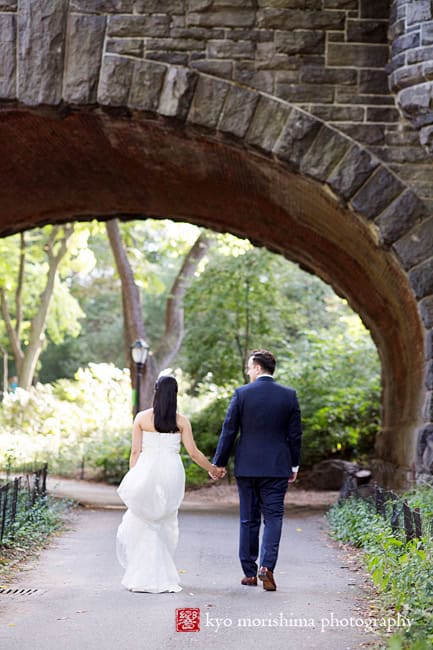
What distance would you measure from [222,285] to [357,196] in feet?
36.5

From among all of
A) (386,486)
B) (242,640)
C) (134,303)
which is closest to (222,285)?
(134,303)

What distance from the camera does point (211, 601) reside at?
20.5ft

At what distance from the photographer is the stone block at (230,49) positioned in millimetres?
9531

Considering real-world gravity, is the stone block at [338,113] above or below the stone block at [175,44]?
below

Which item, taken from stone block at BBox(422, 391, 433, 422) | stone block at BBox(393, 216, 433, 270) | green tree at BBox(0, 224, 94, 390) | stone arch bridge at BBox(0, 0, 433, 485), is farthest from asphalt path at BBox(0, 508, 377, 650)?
green tree at BBox(0, 224, 94, 390)

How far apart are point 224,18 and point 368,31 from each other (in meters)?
1.46

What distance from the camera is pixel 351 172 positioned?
30.8ft

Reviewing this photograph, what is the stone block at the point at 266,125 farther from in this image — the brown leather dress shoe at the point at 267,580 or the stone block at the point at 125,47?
the brown leather dress shoe at the point at 267,580

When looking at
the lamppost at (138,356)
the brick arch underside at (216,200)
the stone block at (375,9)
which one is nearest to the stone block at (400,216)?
the brick arch underside at (216,200)

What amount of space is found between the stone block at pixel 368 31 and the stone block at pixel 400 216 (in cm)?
164

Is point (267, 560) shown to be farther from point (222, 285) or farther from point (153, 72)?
point (222, 285)

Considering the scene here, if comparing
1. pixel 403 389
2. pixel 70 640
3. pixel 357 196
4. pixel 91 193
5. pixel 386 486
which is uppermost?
pixel 91 193

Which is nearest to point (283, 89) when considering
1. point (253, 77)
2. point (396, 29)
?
point (253, 77)

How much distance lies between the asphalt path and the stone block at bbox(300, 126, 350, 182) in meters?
3.65
